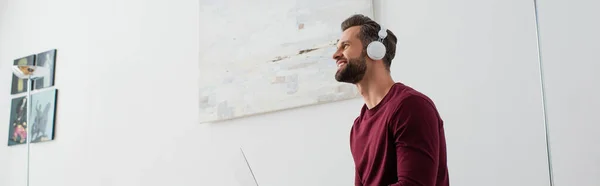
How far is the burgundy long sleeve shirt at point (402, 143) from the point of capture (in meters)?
1.80

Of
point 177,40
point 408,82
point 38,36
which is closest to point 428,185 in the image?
point 408,82

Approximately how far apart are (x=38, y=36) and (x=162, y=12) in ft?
3.86

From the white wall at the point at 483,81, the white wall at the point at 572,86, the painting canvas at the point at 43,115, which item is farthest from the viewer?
the painting canvas at the point at 43,115

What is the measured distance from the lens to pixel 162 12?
4.10 meters

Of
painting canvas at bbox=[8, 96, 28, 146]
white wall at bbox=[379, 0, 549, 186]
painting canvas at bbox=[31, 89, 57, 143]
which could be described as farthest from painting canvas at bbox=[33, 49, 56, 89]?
white wall at bbox=[379, 0, 549, 186]

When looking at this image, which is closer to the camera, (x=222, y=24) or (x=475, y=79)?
(x=475, y=79)

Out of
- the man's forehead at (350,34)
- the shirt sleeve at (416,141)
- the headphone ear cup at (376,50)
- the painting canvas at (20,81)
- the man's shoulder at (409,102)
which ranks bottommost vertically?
the shirt sleeve at (416,141)

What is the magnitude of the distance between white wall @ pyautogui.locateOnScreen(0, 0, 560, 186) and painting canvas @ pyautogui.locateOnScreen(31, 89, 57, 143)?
0.17 feet

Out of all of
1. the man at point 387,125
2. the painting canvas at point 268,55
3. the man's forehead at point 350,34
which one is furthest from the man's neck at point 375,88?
the painting canvas at point 268,55

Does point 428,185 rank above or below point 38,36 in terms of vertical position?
below

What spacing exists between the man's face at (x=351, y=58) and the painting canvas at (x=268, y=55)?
3.25 ft

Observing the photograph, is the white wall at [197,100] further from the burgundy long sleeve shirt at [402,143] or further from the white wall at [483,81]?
the burgundy long sleeve shirt at [402,143]

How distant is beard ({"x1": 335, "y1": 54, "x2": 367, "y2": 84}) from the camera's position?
6.88 feet

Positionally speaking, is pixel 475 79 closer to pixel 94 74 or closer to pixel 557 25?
pixel 557 25
